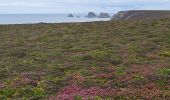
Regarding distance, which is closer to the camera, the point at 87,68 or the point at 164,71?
the point at 164,71

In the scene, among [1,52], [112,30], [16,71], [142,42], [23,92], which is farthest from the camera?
[112,30]

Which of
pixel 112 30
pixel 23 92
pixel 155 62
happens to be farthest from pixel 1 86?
pixel 112 30

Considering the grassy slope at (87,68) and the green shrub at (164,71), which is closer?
the grassy slope at (87,68)

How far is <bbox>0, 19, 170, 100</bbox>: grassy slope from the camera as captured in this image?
23.5 m

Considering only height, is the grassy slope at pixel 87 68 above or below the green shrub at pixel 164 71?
below

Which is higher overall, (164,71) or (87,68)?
(164,71)

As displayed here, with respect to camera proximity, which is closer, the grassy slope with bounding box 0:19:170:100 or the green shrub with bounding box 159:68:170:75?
the grassy slope with bounding box 0:19:170:100

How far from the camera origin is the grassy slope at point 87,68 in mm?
23516

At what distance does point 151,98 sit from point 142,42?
80.7 feet

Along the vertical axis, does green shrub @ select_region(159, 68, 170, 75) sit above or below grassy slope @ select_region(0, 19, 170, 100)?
above

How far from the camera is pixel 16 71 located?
30.5 meters

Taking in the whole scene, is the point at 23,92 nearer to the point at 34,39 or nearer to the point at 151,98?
the point at 151,98

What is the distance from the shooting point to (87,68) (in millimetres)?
30656

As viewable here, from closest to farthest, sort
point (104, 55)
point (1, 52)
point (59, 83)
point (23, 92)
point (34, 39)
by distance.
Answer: point (23, 92)
point (59, 83)
point (104, 55)
point (1, 52)
point (34, 39)
